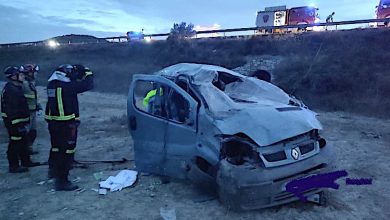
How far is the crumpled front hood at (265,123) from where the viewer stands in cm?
423

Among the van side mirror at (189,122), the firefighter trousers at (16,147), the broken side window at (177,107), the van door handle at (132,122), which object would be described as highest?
the broken side window at (177,107)

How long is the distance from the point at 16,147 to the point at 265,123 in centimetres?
447

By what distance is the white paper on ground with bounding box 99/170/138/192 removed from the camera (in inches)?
216

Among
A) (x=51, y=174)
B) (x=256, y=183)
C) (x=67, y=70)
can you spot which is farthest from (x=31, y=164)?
(x=256, y=183)

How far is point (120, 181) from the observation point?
18.5 feet

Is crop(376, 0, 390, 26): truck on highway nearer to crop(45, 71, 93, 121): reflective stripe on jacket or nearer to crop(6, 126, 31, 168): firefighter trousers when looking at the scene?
crop(45, 71, 93, 121): reflective stripe on jacket

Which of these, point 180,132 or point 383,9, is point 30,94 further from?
point 383,9

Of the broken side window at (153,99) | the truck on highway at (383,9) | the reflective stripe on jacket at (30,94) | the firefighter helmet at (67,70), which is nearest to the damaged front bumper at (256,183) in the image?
the broken side window at (153,99)

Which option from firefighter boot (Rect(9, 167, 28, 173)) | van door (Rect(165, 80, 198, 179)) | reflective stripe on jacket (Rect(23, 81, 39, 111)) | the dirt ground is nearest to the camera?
the dirt ground

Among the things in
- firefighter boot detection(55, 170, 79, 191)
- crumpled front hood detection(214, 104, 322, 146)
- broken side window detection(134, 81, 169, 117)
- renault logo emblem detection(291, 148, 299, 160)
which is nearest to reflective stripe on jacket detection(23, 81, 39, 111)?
firefighter boot detection(55, 170, 79, 191)

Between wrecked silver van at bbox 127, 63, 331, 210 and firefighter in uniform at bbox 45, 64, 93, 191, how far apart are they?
875 mm

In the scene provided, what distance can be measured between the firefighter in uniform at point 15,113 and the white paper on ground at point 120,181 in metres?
1.85

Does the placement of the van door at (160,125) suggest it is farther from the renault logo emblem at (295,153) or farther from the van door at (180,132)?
the renault logo emblem at (295,153)

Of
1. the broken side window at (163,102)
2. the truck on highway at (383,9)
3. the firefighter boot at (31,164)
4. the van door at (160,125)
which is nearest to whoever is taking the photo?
the van door at (160,125)
